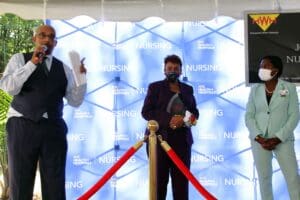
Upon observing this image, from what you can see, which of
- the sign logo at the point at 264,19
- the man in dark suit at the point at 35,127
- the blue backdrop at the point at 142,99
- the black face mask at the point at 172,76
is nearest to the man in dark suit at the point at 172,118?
the black face mask at the point at 172,76

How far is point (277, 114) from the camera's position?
347 centimetres

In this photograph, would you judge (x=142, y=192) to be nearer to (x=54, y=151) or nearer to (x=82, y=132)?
(x=82, y=132)

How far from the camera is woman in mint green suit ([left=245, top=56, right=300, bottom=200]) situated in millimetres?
3436

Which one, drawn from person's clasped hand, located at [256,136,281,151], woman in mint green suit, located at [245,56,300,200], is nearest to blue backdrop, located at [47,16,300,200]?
woman in mint green suit, located at [245,56,300,200]

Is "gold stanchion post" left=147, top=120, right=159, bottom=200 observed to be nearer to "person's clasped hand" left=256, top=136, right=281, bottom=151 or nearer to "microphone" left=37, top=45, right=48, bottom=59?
"microphone" left=37, top=45, right=48, bottom=59

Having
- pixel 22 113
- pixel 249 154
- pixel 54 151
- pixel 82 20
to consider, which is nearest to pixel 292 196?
pixel 249 154

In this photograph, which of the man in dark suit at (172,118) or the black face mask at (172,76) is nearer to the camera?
the man in dark suit at (172,118)

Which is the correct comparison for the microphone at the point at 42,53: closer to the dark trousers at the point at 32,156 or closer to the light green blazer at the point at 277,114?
the dark trousers at the point at 32,156

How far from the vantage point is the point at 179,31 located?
4477 mm

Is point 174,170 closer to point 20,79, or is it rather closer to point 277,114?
point 277,114

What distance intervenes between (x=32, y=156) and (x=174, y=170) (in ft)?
3.51

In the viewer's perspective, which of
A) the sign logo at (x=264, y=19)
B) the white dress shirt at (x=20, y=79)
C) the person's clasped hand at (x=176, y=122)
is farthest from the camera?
the sign logo at (x=264, y=19)

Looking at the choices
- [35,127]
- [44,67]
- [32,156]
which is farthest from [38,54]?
[32,156]

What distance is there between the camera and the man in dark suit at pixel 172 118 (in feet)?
10.9
